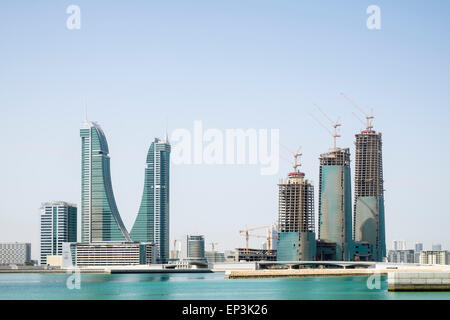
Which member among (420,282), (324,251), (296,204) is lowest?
(324,251)

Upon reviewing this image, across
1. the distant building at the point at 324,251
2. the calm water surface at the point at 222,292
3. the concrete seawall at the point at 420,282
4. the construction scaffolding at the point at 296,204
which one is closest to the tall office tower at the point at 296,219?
the construction scaffolding at the point at 296,204

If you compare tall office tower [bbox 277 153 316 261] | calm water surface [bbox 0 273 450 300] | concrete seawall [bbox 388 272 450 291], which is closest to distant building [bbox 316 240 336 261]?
tall office tower [bbox 277 153 316 261]

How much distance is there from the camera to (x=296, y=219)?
191m

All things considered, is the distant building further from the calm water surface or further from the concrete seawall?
the concrete seawall

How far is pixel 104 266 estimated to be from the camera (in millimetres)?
199750

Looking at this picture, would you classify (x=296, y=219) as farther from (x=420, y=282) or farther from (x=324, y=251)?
(x=420, y=282)

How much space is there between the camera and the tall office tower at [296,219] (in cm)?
18712

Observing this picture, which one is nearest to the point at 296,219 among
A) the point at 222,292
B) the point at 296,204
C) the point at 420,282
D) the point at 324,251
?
the point at 296,204

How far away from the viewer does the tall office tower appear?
187m

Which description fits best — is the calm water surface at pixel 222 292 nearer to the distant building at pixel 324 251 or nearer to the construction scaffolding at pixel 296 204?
the construction scaffolding at pixel 296 204
